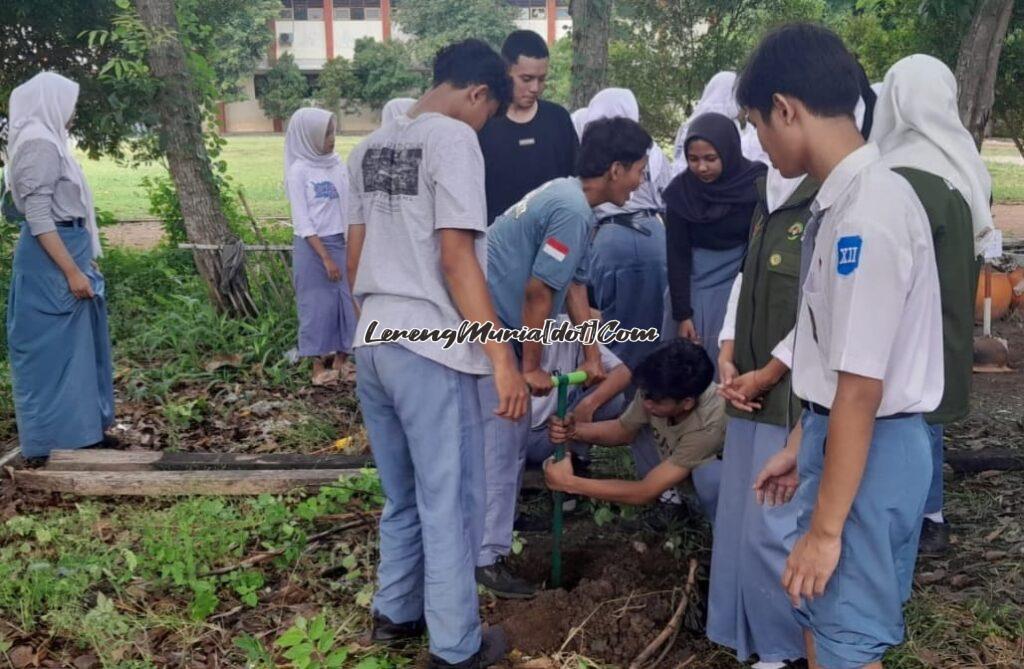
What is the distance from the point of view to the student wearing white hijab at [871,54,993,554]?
2.75m

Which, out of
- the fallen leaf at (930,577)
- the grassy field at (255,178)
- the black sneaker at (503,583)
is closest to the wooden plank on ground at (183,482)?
the black sneaker at (503,583)

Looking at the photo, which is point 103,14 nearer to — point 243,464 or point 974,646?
point 243,464

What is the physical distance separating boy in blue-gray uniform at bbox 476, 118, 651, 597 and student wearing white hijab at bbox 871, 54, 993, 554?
33.1 inches

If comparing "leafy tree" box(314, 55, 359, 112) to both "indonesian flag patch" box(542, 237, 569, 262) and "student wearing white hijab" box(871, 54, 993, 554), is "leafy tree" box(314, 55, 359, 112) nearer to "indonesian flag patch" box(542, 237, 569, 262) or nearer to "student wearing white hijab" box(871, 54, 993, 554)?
"indonesian flag patch" box(542, 237, 569, 262)

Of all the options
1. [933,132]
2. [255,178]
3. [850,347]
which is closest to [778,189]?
[933,132]

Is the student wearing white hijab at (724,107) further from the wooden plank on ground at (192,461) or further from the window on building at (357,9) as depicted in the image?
the window on building at (357,9)

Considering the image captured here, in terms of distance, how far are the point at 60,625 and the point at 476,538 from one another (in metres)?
1.51

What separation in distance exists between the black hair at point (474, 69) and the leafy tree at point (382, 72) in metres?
32.5

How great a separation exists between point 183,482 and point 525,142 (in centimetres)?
227

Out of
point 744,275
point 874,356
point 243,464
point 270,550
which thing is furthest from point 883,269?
point 243,464

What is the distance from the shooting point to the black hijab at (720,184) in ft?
12.6

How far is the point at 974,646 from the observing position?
3006 mm

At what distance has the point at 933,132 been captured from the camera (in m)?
3.14

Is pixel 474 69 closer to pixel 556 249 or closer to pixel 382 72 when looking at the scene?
Answer: pixel 556 249
